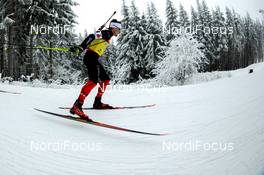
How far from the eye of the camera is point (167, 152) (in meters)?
2.92

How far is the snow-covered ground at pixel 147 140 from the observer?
7.89 ft

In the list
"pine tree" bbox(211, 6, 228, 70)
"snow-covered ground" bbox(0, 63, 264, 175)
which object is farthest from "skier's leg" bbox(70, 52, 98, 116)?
"pine tree" bbox(211, 6, 228, 70)

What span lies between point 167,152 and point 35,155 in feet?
5.30

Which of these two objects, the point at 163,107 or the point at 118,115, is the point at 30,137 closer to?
the point at 118,115

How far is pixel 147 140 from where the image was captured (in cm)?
339

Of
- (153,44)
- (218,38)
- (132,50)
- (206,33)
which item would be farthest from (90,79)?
(218,38)

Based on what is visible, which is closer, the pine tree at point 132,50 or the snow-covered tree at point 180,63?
the snow-covered tree at point 180,63

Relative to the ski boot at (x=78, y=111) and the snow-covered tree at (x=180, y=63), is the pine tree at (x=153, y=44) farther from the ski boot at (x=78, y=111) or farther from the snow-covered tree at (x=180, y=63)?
the ski boot at (x=78, y=111)

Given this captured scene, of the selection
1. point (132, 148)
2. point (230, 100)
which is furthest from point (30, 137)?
point (230, 100)

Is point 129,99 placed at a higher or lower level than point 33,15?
lower

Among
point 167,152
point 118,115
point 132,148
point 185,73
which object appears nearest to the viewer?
point 167,152

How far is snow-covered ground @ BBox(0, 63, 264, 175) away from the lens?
2404 millimetres


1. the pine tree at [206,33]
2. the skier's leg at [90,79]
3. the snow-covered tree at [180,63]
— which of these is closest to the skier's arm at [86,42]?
the skier's leg at [90,79]

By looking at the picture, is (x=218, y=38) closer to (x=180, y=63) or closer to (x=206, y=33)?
(x=206, y=33)
